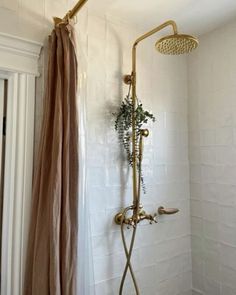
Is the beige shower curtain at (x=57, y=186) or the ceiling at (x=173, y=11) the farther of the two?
the ceiling at (x=173, y=11)

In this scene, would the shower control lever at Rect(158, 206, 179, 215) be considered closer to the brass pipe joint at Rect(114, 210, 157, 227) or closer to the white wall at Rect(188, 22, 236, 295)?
the brass pipe joint at Rect(114, 210, 157, 227)

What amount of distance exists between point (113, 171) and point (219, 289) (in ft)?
3.42

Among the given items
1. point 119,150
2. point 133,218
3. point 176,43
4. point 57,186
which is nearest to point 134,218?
point 133,218

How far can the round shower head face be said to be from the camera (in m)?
1.14

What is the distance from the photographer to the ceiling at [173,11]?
1.40 meters

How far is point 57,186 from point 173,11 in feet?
4.00

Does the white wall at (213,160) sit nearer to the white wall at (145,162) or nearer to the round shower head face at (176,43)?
the white wall at (145,162)

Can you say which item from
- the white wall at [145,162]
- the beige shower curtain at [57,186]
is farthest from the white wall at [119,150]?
the beige shower curtain at [57,186]

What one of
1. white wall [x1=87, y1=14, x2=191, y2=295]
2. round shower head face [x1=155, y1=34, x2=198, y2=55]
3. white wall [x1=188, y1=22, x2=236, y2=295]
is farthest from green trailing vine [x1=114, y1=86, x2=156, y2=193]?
white wall [x1=188, y1=22, x2=236, y2=295]

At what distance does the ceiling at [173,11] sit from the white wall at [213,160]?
0.45ft

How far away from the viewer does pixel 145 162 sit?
63.9 inches

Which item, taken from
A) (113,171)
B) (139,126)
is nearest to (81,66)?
(139,126)

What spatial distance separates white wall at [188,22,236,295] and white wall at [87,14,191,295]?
0.23 feet

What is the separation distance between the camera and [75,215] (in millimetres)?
1125
